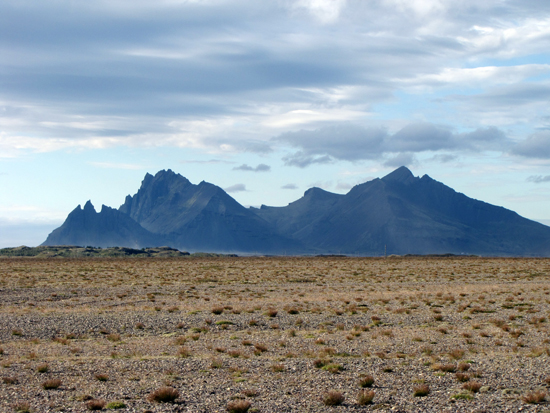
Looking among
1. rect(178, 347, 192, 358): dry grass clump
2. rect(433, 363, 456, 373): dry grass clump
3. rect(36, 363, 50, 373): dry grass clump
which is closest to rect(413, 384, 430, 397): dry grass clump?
rect(433, 363, 456, 373): dry grass clump

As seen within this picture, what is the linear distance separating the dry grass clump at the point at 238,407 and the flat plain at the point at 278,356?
0.02 metres

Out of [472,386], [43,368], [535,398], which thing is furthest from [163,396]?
[535,398]

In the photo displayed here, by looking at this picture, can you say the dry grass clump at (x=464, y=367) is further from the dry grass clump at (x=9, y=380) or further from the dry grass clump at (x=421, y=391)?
the dry grass clump at (x=9, y=380)

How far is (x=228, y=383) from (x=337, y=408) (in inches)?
125

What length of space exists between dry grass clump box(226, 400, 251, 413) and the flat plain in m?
0.02

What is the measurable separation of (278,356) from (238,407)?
5887 millimetres

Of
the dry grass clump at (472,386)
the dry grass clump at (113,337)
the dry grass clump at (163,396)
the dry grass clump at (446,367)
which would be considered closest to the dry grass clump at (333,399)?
the dry grass clump at (472,386)

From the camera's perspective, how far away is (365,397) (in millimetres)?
11445

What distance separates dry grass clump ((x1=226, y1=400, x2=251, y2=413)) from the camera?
1084 cm

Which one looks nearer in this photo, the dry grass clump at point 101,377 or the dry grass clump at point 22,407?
the dry grass clump at point 22,407

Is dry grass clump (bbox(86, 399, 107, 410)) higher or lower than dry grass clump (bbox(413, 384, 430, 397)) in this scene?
lower

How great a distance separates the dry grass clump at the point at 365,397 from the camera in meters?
11.4

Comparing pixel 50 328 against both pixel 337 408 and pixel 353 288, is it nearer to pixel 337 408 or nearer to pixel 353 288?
pixel 337 408

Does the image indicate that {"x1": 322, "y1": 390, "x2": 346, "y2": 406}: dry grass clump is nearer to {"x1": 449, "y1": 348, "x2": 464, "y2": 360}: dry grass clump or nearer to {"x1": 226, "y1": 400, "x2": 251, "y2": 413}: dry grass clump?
{"x1": 226, "y1": 400, "x2": 251, "y2": 413}: dry grass clump
